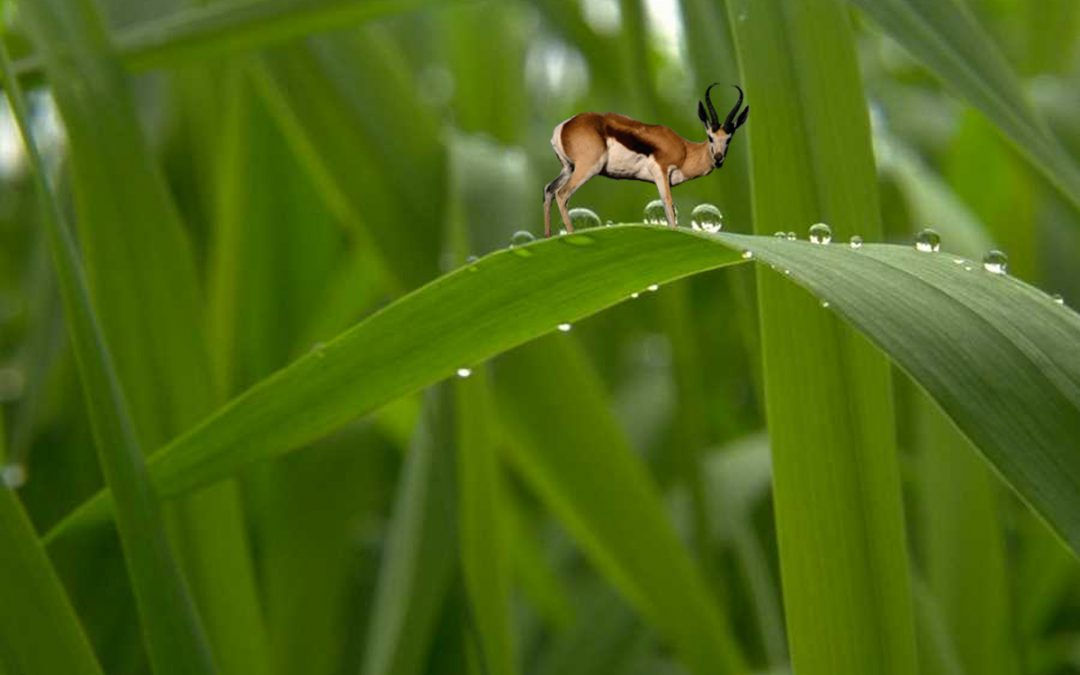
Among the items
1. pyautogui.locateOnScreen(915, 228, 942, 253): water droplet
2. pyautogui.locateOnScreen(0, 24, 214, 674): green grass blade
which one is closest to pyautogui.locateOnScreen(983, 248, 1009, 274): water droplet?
pyautogui.locateOnScreen(915, 228, 942, 253): water droplet

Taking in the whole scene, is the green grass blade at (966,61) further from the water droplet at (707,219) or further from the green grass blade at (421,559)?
the green grass blade at (421,559)

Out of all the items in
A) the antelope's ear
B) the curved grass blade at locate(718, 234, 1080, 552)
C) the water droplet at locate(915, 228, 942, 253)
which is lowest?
the curved grass blade at locate(718, 234, 1080, 552)

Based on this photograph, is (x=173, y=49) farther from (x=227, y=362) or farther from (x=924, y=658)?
(x=924, y=658)

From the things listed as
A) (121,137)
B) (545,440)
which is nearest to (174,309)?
(121,137)

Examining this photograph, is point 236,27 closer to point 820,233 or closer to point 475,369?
point 475,369

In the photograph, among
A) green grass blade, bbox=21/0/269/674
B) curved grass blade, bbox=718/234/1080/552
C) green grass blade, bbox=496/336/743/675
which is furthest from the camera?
green grass blade, bbox=496/336/743/675

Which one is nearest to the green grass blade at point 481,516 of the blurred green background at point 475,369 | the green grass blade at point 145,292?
the blurred green background at point 475,369

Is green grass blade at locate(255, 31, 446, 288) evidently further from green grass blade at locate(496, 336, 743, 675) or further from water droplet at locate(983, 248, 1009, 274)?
water droplet at locate(983, 248, 1009, 274)
